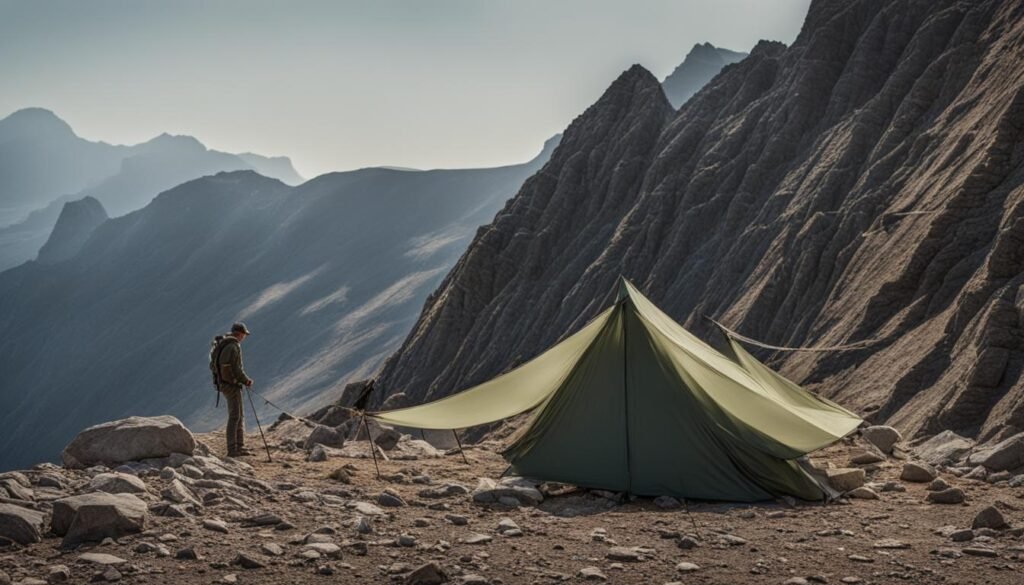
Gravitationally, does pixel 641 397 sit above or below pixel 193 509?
above

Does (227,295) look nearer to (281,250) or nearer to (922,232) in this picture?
(281,250)

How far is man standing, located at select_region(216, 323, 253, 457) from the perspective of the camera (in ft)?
46.3

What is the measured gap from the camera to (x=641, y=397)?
11.6m

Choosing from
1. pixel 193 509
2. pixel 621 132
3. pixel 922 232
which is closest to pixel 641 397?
pixel 193 509

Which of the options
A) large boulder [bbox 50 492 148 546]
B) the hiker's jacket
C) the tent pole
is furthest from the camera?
the hiker's jacket

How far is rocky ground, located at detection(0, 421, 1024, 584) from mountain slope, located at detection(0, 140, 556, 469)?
331ft

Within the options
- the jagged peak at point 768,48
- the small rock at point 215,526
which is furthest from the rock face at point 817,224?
the small rock at point 215,526

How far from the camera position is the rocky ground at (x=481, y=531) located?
25.6ft

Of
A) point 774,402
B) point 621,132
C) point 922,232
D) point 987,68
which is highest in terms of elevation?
point 621,132

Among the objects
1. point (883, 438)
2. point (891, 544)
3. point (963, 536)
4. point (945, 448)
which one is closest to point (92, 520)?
point (891, 544)

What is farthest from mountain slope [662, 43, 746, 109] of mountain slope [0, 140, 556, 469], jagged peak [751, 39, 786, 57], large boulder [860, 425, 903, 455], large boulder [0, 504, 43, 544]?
large boulder [0, 504, 43, 544]

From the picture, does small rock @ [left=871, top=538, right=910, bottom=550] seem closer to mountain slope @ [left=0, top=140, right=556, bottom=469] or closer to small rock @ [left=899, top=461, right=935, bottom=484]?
small rock @ [left=899, top=461, right=935, bottom=484]

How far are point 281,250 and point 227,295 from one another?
14.9 meters

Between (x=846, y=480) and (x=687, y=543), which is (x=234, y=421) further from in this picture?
(x=846, y=480)
